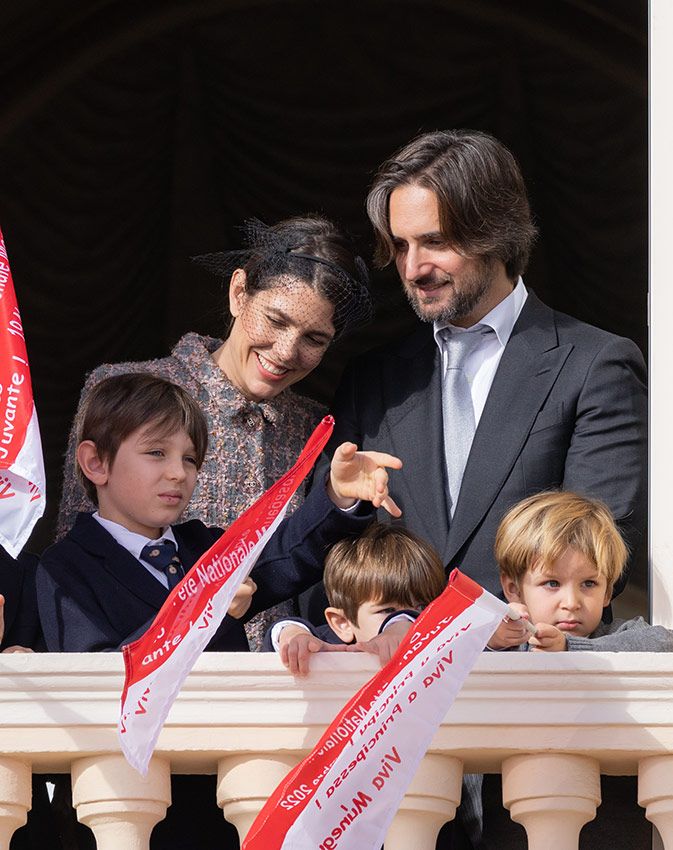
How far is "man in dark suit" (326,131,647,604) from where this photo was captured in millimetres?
3806

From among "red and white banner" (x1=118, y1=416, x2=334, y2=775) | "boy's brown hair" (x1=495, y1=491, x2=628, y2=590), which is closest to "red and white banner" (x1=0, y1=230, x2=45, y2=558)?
"red and white banner" (x1=118, y1=416, x2=334, y2=775)

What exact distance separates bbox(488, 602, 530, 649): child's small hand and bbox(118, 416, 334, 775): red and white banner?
0.42m

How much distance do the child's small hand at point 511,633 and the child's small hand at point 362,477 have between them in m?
0.34

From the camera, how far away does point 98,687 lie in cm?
311

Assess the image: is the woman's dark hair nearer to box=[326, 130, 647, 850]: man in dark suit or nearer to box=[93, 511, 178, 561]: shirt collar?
box=[326, 130, 647, 850]: man in dark suit

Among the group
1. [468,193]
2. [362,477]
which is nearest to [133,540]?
[362,477]

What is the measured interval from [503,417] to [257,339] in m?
0.60

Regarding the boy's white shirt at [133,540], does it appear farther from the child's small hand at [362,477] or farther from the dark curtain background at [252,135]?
the dark curtain background at [252,135]

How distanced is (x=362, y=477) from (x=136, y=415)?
0.53m

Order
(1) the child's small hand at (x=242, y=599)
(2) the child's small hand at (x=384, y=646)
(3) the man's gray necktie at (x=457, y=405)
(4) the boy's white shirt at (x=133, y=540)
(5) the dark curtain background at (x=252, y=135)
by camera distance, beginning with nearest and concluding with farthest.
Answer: (2) the child's small hand at (x=384, y=646), (1) the child's small hand at (x=242, y=599), (4) the boy's white shirt at (x=133, y=540), (3) the man's gray necktie at (x=457, y=405), (5) the dark curtain background at (x=252, y=135)

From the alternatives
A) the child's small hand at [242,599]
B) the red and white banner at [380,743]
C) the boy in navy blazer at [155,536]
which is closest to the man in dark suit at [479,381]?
the boy in navy blazer at [155,536]

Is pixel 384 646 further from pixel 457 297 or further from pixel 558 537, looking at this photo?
pixel 457 297

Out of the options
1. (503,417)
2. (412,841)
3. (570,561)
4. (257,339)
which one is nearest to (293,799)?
(412,841)

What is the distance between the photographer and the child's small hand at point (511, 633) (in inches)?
124
